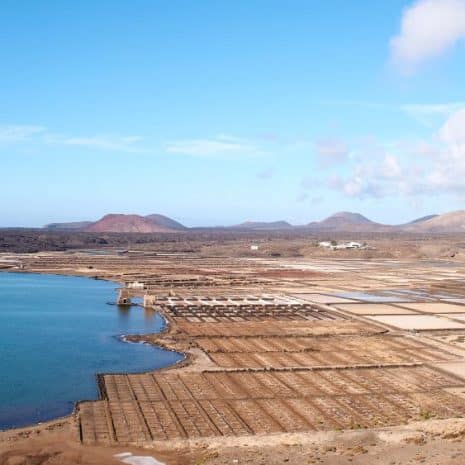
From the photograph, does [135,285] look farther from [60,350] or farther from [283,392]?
[283,392]

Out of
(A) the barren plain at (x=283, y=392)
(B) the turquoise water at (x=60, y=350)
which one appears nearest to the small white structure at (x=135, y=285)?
(B) the turquoise water at (x=60, y=350)

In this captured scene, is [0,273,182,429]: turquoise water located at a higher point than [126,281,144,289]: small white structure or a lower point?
lower

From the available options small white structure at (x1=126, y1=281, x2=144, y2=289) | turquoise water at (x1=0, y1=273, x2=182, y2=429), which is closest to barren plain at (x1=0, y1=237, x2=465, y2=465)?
turquoise water at (x1=0, y1=273, x2=182, y2=429)

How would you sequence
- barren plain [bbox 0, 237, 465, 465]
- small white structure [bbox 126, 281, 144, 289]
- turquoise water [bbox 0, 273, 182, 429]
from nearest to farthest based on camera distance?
barren plain [bbox 0, 237, 465, 465] → turquoise water [bbox 0, 273, 182, 429] → small white structure [bbox 126, 281, 144, 289]

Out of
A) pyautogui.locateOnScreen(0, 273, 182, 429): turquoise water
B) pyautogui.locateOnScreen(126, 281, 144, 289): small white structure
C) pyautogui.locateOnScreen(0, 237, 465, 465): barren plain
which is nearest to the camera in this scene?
pyautogui.locateOnScreen(0, 237, 465, 465): barren plain

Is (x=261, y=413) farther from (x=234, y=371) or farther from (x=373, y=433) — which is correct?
(x=234, y=371)

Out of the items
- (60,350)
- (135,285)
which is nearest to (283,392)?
(60,350)

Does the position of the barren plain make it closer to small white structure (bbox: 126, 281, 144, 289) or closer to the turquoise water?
the turquoise water

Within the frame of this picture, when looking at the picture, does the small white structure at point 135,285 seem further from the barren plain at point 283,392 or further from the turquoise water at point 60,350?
the barren plain at point 283,392

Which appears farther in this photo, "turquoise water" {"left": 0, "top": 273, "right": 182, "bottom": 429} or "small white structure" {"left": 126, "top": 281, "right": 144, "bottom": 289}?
"small white structure" {"left": 126, "top": 281, "right": 144, "bottom": 289}
